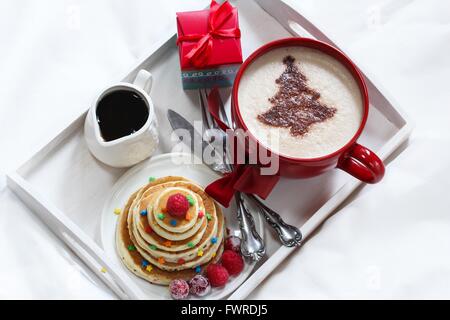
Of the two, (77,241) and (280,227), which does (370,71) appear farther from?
(77,241)

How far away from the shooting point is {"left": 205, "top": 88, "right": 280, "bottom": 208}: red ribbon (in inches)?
43.9

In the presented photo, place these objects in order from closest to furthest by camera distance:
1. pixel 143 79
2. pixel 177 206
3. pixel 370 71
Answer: pixel 177 206 → pixel 143 79 → pixel 370 71

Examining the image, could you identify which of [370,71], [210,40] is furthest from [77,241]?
[370,71]

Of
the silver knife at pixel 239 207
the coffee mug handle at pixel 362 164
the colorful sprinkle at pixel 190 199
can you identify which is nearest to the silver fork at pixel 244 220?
the silver knife at pixel 239 207

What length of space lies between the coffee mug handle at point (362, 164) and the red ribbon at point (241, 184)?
135mm

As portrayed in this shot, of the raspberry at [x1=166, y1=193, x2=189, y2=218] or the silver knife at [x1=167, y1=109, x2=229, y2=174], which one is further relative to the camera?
the silver knife at [x1=167, y1=109, x2=229, y2=174]

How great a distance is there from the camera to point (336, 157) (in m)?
1.04

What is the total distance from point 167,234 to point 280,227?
0.22 metres

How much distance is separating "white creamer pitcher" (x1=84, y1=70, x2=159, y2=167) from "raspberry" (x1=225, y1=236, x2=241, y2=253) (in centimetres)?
24

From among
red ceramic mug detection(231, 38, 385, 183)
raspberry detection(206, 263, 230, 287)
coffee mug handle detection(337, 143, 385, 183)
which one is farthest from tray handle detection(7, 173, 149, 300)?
coffee mug handle detection(337, 143, 385, 183)

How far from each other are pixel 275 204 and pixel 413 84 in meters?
0.42

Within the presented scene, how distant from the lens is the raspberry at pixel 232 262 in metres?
1.10

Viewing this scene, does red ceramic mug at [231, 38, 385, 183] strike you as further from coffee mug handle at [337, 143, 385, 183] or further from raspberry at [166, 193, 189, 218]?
raspberry at [166, 193, 189, 218]

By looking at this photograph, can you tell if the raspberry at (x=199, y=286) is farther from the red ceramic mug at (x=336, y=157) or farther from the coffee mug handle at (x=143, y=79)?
the coffee mug handle at (x=143, y=79)
